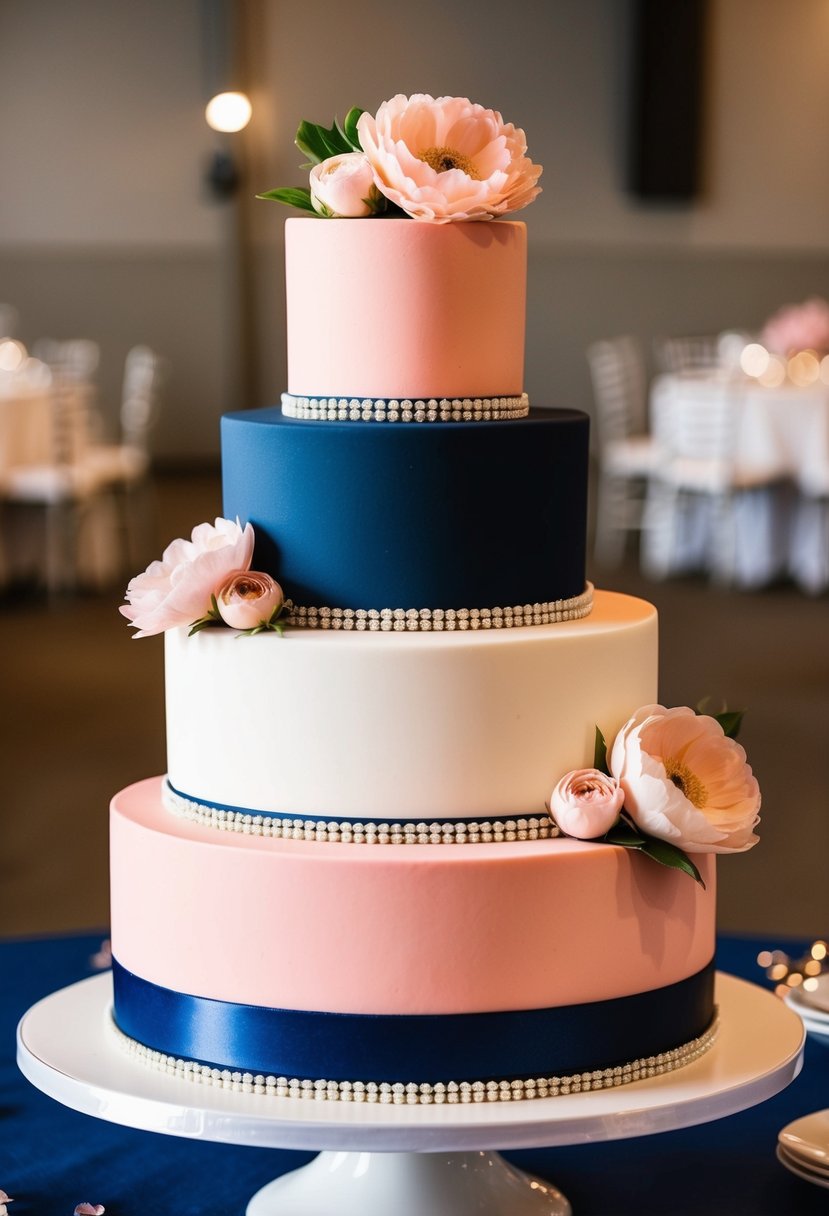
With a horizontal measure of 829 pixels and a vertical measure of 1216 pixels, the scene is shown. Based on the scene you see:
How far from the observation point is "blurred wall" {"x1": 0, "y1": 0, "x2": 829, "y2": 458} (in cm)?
1142

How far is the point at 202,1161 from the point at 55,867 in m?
2.72

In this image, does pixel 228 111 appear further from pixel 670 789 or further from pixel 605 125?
pixel 670 789

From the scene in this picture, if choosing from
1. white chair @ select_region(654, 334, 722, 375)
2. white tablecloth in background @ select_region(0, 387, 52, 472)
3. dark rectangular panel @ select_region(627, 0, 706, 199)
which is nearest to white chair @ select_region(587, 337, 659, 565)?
white chair @ select_region(654, 334, 722, 375)

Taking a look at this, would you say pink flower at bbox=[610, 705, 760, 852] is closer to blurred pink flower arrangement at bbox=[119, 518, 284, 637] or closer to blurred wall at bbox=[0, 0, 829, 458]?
blurred pink flower arrangement at bbox=[119, 518, 284, 637]

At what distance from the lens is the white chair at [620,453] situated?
9.10 m

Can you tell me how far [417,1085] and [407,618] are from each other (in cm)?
46

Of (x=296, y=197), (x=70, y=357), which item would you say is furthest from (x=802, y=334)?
(x=296, y=197)

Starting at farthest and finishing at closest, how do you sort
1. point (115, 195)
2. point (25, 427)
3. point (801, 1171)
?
1. point (115, 195)
2. point (25, 427)
3. point (801, 1171)

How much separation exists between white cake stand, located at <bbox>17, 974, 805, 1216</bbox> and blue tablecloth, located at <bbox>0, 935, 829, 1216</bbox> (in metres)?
0.06

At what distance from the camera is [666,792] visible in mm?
1671

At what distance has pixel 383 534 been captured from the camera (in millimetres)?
1727

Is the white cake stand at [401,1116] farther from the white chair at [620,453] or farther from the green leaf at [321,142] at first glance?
the white chair at [620,453]

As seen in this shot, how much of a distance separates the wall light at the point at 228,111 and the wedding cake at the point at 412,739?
10.1m

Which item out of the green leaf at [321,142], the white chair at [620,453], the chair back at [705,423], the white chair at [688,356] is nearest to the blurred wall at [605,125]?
the white chair at [620,453]
